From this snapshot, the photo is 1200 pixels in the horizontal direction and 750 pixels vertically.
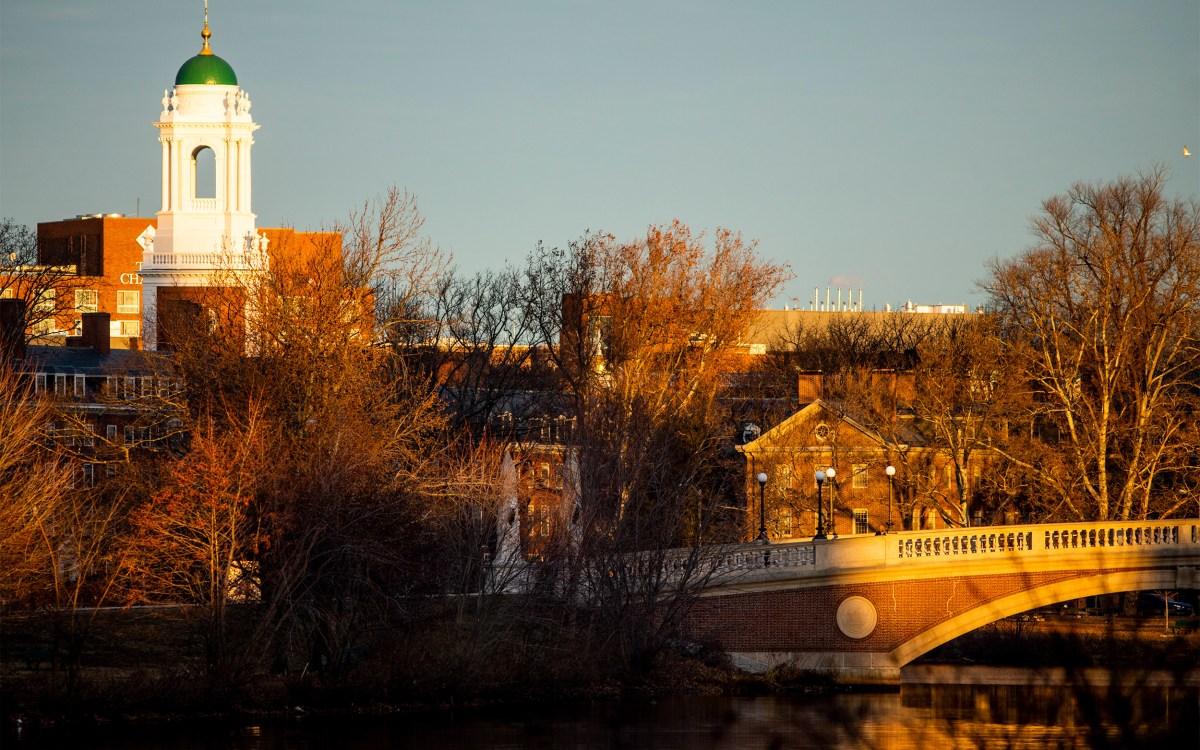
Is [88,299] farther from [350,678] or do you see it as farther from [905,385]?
[350,678]

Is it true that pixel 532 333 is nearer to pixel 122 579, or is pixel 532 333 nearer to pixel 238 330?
pixel 238 330

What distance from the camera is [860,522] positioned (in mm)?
64438

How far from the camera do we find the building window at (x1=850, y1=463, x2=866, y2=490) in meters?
63.2

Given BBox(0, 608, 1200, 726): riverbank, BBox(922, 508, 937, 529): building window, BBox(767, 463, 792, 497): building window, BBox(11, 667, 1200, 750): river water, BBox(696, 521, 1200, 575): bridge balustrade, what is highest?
BBox(767, 463, 792, 497): building window

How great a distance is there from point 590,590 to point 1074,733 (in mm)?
10828

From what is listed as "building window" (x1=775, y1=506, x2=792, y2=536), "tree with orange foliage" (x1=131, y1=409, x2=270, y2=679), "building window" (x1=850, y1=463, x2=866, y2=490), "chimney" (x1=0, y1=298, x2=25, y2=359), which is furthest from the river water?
"chimney" (x1=0, y1=298, x2=25, y2=359)

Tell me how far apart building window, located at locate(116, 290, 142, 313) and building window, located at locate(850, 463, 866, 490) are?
2368 inches

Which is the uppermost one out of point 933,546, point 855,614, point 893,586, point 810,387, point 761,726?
point 810,387

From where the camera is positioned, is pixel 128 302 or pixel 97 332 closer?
pixel 97 332

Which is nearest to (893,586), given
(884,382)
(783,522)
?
(783,522)

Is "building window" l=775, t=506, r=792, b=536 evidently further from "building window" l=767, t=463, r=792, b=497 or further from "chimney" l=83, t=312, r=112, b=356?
"chimney" l=83, t=312, r=112, b=356

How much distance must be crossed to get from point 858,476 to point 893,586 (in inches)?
878

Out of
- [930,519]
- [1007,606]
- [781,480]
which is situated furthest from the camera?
[930,519]

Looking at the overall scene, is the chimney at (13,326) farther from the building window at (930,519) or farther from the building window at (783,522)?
the building window at (930,519)
